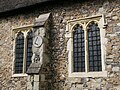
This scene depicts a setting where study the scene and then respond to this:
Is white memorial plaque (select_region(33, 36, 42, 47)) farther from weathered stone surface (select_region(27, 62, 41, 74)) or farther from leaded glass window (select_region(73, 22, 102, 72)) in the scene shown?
leaded glass window (select_region(73, 22, 102, 72))

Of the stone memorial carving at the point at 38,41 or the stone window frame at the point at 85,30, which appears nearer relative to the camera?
the stone window frame at the point at 85,30

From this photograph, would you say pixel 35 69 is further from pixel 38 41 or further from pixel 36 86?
pixel 38 41

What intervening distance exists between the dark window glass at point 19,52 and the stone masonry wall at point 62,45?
34 centimetres

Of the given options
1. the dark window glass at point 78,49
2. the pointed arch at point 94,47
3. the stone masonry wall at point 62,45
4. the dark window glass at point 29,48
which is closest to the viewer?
the stone masonry wall at point 62,45

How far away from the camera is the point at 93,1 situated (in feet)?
28.7

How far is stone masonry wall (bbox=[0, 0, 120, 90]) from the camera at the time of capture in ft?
25.5

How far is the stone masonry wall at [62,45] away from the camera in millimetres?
7783

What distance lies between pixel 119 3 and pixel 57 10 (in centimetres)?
301

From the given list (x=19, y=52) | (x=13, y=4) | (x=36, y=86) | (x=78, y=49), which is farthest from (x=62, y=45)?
(x=13, y=4)

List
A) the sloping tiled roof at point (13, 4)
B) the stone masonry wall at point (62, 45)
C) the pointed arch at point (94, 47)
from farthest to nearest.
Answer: the sloping tiled roof at point (13, 4), the pointed arch at point (94, 47), the stone masonry wall at point (62, 45)

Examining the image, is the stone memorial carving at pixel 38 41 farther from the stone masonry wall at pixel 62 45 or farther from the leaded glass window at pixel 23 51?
the leaded glass window at pixel 23 51

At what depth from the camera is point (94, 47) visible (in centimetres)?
841

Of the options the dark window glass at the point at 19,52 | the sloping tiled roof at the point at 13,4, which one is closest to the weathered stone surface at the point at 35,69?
the dark window glass at the point at 19,52

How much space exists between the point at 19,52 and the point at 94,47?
424 centimetres
